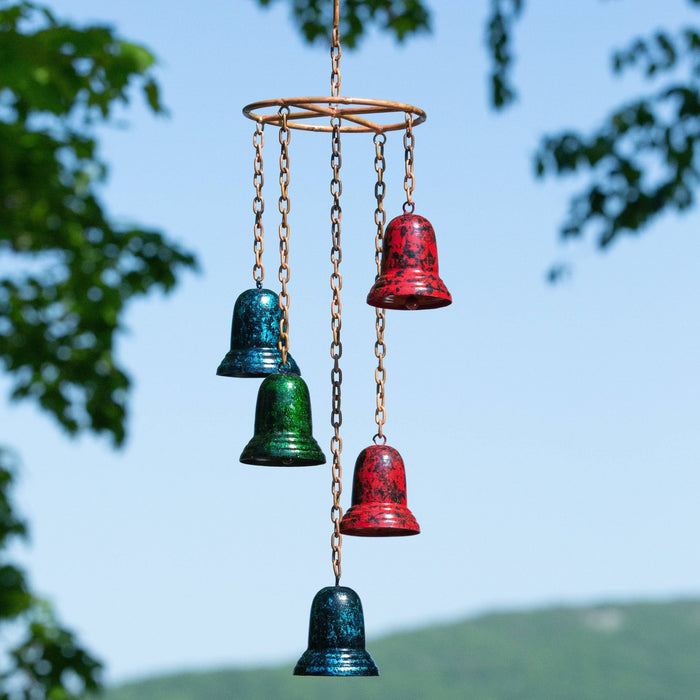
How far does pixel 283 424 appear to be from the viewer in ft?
13.1

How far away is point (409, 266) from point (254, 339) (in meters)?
0.62

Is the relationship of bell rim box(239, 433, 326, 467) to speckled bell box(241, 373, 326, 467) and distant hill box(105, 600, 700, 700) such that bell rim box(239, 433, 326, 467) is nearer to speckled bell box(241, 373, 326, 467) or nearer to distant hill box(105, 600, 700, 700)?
speckled bell box(241, 373, 326, 467)

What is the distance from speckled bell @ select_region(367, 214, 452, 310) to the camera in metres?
4.04

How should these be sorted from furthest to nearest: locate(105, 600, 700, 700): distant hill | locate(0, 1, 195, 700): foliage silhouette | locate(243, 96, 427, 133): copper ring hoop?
locate(105, 600, 700, 700): distant hill, locate(0, 1, 195, 700): foliage silhouette, locate(243, 96, 427, 133): copper ring hoop

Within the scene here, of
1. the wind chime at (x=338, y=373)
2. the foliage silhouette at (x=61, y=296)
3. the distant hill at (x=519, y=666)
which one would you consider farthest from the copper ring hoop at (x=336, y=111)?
the distant hill at (x=519, y=666)

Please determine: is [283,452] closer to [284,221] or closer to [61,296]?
[284,221]

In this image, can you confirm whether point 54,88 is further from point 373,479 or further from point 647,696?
point 647,696

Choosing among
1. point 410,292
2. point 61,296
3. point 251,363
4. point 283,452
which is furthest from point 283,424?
point 61,296

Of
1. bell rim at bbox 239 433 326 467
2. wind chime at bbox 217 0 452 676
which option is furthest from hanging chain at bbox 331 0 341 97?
bell rim at bbox 239 433 326 467

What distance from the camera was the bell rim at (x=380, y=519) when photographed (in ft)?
13.1

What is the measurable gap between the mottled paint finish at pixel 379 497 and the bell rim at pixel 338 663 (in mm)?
391

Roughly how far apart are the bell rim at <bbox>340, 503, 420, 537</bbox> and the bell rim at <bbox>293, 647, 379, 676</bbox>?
39 centimetres

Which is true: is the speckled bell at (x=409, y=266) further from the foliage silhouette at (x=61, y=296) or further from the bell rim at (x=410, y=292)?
the foliage silhouette at (x=61, y=296)

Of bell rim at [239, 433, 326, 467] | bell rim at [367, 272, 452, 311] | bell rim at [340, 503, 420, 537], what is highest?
bell rim at [367, 272, 452, 311]
